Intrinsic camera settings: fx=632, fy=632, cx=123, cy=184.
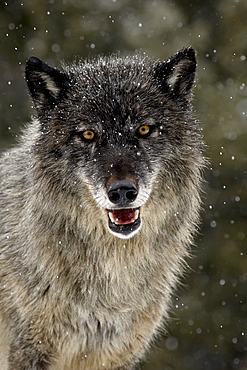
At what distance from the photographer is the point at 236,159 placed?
519 inches

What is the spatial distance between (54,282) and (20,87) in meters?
9.12

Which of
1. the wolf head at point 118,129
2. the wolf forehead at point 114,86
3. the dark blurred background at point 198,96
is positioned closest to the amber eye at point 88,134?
the wolf head at point 118,129

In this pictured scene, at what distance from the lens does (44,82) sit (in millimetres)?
4738

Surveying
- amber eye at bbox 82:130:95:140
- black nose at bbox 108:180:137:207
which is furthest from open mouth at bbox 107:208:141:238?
amber eye at bbox 82:130:95:140

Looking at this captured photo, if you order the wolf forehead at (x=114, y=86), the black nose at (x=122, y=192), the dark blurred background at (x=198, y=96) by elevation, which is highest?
the wolf forehead at (x=114, y=86)

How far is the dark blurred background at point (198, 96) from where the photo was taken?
1320 cm

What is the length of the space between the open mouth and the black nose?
181mm

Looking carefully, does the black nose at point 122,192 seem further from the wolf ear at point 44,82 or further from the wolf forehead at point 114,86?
the wolf ear at point 44,82

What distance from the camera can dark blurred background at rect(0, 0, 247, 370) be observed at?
13203 millimetres

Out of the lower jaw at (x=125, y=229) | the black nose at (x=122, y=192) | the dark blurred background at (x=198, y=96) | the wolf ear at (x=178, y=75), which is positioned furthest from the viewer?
the dark blurred background at (x=198, y=96)

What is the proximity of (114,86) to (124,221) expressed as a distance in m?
1.06

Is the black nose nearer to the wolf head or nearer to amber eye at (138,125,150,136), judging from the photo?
the wolf head

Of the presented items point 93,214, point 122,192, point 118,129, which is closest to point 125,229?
point 122,192

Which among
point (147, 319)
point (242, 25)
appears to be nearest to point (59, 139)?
point (147, 319)
